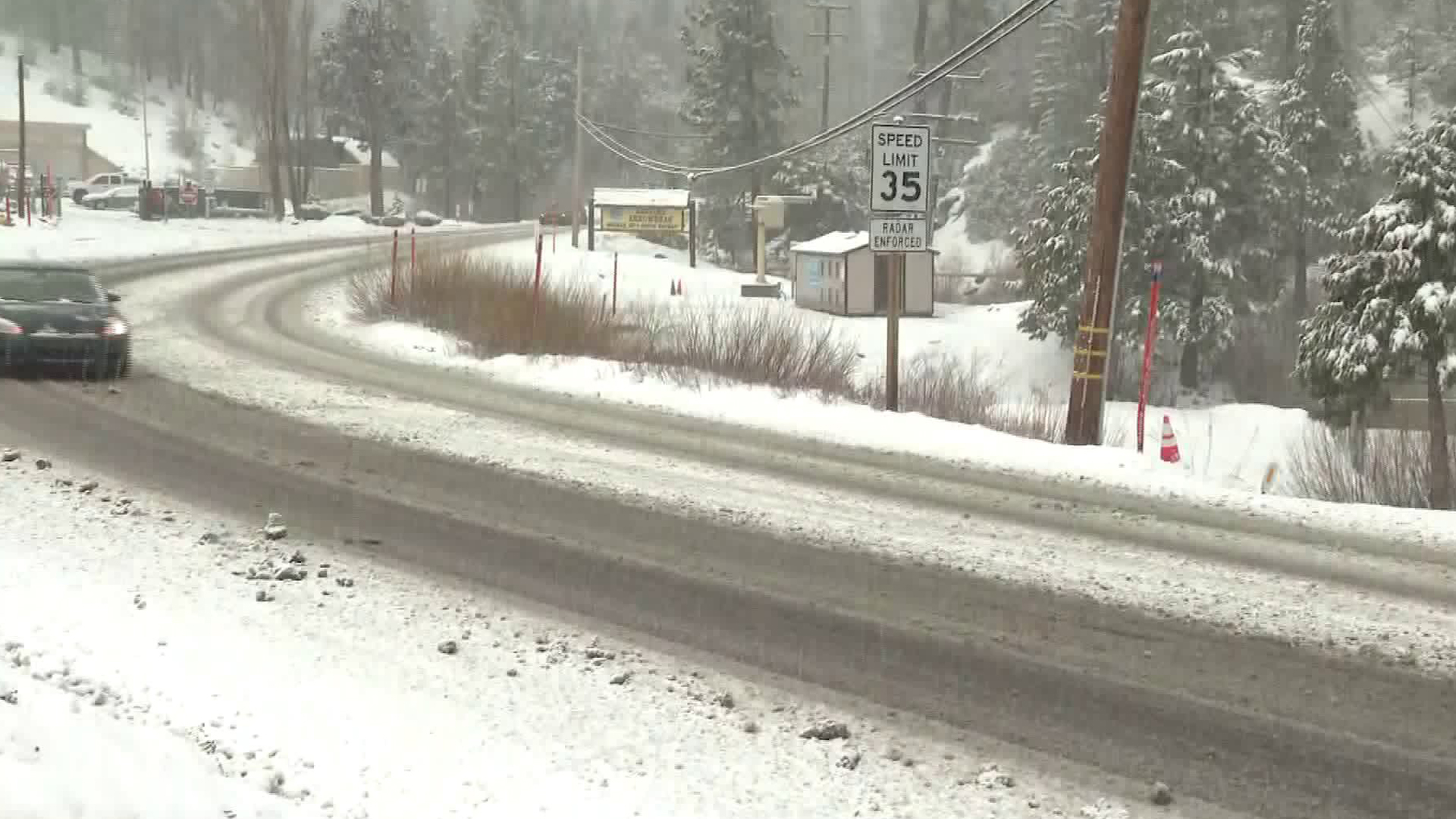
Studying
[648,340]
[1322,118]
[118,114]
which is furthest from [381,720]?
[118,114]

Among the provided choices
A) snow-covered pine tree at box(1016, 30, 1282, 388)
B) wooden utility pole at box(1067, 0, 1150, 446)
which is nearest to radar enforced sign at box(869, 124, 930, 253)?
wooden utility pole at box(1067, 0, 1150, 446)

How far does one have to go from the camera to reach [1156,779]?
5.08 metres

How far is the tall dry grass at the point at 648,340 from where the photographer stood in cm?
1798

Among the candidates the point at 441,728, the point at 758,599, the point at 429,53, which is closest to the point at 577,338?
the point at 758,599

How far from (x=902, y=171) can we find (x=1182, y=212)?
89.1 ft

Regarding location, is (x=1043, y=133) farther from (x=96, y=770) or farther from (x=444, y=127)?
(x=96, y=770)

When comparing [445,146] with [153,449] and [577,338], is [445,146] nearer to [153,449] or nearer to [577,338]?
[577,338]

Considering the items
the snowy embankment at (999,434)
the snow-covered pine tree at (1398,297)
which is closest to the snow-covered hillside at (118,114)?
the snowy embankment at (999,434)

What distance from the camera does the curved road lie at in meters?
5.41

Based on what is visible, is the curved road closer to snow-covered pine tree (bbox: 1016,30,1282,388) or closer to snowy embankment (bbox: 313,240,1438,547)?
snowy embankment (bbox: 313,240,1438,547)

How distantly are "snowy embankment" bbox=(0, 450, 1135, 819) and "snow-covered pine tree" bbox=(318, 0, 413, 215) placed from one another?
77.7m

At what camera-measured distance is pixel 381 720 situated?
545 centimetres

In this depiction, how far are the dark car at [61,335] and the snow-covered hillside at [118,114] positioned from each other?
8119cm

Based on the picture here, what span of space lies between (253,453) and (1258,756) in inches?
330
